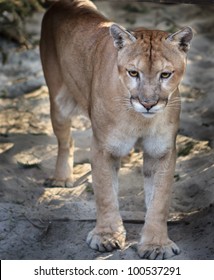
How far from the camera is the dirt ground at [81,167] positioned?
20.0 feet

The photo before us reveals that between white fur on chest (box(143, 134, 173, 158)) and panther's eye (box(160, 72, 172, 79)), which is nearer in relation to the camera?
panther's eye (box(160, 72, 172, 79))

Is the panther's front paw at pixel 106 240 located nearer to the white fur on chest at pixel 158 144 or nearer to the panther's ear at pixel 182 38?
the white fur on chest at pixel 158 144

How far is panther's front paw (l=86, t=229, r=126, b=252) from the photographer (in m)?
5.93

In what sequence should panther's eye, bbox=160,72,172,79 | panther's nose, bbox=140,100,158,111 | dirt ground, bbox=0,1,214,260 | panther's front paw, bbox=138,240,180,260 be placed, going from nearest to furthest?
panther's nose, bbox=140,100,158,111 < panther's eye, bbox=160,72,172,79 < panther's front paw, bbox=138,240,180,260 < dirt ground, bbox=0,1,214,260

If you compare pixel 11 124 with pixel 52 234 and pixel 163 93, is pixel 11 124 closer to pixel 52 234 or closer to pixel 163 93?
pixel 52 234

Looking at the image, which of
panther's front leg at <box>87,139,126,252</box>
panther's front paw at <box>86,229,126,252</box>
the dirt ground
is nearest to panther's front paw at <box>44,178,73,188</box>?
the dirt ground

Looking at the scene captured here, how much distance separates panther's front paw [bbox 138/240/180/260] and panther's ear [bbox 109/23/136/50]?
1410mm

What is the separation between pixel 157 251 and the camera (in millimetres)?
5840

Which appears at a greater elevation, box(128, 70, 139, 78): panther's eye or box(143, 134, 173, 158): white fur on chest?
box(128, 70, 139, 78): panther's eye

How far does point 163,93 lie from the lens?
570cm

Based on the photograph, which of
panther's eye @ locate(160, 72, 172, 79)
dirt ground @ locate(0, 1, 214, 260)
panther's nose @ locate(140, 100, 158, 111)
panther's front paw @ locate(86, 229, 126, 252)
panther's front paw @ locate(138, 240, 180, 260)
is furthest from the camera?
dirt ground @ locate(0, 1, 214, 260)

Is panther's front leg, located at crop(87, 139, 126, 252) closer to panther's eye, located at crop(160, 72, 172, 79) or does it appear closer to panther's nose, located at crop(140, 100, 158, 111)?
panther's nose, located at crop(140, 100, 158, 111)

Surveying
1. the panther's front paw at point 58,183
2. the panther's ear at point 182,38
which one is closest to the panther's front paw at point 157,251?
the panther's ear at point 182,38

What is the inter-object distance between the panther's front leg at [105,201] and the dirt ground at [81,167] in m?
0.12
